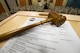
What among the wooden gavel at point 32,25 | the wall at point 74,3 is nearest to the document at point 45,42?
the wooden gavel at point 32,25

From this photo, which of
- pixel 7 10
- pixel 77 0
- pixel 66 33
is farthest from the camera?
pixel 7 10

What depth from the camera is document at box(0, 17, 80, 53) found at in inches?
12.4

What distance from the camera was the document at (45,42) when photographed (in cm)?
31

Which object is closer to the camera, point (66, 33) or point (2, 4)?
point (66, 33)

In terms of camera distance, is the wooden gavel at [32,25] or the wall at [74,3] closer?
the wooden gavel at [32,25]

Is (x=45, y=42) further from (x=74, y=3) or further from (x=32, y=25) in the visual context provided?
(x=74, y=3)

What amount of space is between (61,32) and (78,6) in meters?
1.01

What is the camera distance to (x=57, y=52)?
302 millimetres

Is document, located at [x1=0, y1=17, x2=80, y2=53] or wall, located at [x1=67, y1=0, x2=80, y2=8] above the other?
wall, located at [x1=67, y1=0, x2=80, y2=8]

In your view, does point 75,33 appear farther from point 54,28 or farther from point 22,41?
point 22,41

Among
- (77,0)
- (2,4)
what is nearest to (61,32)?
(77,0)

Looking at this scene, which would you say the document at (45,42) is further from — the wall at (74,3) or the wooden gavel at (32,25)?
the wall at (74,3)

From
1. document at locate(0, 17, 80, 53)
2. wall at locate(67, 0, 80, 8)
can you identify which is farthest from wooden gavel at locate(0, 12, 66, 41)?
wall at locate(67, 0, 80, 8)

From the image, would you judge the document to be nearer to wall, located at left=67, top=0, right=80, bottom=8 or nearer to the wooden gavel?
the wooden gavel
